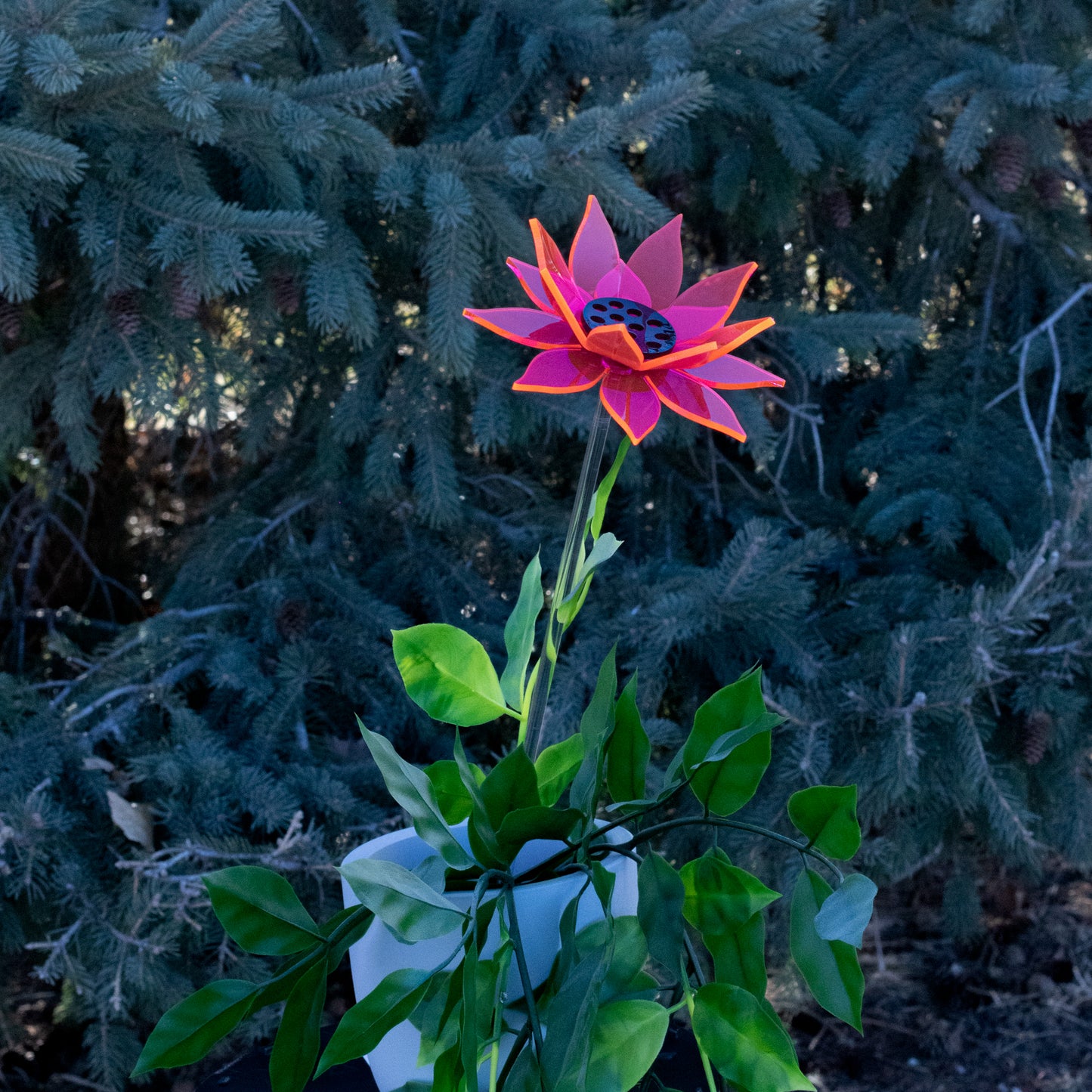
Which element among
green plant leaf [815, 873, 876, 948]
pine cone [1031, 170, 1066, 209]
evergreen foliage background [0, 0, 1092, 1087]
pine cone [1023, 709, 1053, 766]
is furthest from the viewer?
pine cone [1031, 170, 1066, 209]

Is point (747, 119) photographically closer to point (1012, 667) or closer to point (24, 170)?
point (1012, 667)

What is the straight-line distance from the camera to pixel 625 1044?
394 mm

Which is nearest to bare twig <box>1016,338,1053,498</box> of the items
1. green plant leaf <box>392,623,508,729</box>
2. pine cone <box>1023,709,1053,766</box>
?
pine cone <box>1023,709,1053,766</box>

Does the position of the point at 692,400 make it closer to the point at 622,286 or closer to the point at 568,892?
the point at 622,286

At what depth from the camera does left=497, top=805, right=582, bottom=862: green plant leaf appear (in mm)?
418

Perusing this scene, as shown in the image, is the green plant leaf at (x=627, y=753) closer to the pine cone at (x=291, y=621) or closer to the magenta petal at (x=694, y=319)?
the magenta petal at (x=694, y=319)

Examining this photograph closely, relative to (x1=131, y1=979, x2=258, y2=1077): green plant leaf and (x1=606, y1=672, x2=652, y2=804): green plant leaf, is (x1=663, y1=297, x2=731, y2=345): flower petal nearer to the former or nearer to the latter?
(x1=606, y1=672, x2=652, y2=804): green plant leaf

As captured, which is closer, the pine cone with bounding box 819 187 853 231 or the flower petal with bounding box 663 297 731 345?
the flower petal with bounding box 663 297 731 345

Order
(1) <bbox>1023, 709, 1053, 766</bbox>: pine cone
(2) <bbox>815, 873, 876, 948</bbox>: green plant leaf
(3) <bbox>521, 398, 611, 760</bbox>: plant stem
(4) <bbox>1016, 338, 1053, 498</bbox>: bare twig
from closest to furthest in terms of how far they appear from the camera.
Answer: (2) <bbox>815, 873, 876, 948</bbox>: green plant leaf, (3) <bbox>521, 398, 611, 760</bbox>: plant stem, (1) <bbox>1023, 709, 1053, 766</bbox>: pine cone, (4) <bbox>1016, 338, 1053, 498</bbox>: bare twig

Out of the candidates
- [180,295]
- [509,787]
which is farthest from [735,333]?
[180,295]

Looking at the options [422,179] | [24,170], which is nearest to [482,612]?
[422,179]

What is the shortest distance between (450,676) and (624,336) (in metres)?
0.18

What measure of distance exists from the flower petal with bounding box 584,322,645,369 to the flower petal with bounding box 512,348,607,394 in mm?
16

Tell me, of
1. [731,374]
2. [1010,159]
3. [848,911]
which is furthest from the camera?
[1010,159]
